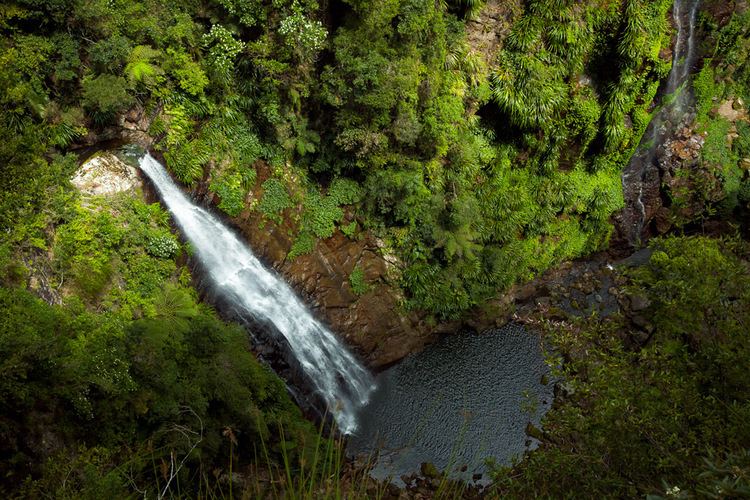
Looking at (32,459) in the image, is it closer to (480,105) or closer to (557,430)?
(557,430)

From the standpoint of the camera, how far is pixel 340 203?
1313 centimetres

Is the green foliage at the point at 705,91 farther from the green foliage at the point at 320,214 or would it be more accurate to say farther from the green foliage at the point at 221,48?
the green foliage at the point at 221,48

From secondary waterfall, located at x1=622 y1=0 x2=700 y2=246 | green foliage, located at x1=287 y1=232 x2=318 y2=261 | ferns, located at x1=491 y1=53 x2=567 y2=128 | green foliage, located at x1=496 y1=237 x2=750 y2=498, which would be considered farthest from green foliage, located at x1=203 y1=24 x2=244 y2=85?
secondary waterfall, located at x1=622 y1=0 x2=700 y2=246

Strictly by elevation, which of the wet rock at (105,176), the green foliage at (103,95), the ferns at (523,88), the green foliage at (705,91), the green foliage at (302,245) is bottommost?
the green foliage at (302,245)

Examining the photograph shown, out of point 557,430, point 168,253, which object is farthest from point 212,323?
point 557,430

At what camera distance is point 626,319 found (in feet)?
45.9

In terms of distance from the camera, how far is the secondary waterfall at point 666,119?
17.2m

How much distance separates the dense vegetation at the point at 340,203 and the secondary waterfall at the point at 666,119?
23.1 inches

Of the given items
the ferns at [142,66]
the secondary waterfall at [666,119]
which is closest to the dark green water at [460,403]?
the secondary waterfall at [666,119]

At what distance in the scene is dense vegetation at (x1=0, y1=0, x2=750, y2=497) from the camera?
5.38 m

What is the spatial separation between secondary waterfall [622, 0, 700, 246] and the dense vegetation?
0.59 m

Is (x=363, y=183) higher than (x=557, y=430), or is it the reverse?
(x=363, y=183)

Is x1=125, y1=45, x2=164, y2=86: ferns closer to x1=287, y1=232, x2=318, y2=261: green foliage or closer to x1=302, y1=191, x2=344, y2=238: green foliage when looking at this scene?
x1=302, y1=191, x2=344, y2=238: green foliage

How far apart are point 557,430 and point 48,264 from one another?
886 cm
